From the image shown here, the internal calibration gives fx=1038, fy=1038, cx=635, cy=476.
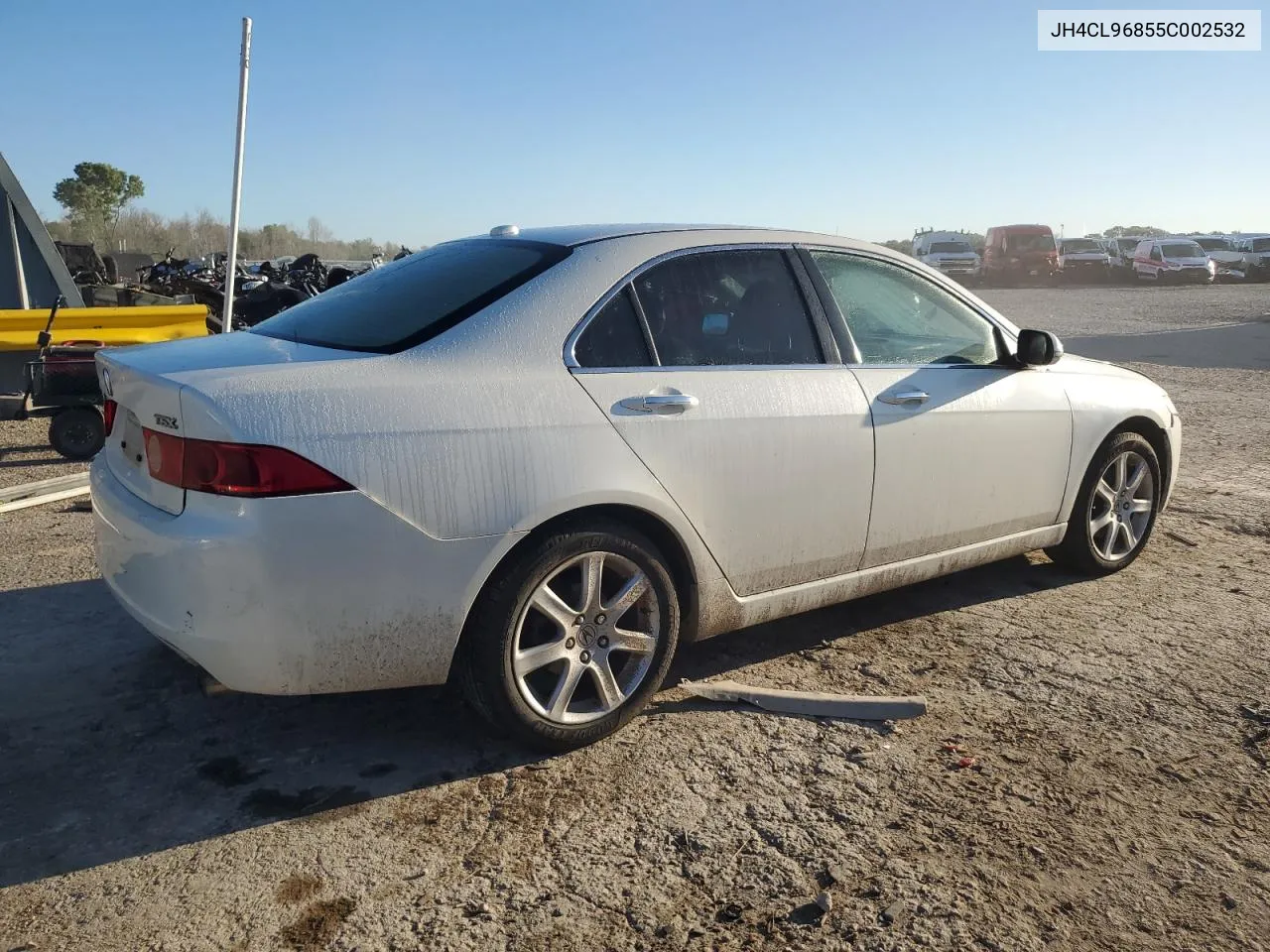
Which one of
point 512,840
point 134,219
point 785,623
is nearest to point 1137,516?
point 785,623

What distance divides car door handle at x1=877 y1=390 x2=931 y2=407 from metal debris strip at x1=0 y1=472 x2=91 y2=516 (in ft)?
15.4

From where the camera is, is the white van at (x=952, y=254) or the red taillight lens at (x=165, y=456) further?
the white van at (x=952, y=254)

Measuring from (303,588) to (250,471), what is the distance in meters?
0.34

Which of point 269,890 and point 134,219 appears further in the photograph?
point 134,219

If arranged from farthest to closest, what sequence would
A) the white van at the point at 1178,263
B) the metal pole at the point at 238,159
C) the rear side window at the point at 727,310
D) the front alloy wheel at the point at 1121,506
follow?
the white van at the point at 1178,263
the metal pole at the point at 238,159
the front alloy wheel at the point at 1121,506
the rear side window at the point at 727,310

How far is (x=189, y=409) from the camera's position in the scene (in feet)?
9.18

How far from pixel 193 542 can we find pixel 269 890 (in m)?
0.92

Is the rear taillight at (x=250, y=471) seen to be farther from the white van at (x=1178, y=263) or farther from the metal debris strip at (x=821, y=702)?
the white van at (x=1178, y=263)

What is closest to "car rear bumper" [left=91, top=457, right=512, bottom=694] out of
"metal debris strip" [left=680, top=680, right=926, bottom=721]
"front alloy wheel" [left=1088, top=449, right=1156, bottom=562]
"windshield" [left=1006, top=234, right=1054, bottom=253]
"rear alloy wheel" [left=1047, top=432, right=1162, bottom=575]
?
"metal debris strip" [left=680, top=680, right=926, bottom=721]

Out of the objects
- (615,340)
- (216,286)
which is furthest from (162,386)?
(216,286)

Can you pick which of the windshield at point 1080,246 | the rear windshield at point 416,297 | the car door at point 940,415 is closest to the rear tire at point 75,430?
the rear windshield at point 416,297

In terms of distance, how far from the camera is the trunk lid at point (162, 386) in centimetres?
287

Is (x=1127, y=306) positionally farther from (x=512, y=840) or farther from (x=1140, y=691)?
(x=512, y=840)

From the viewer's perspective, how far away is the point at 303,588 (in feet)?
9.09
